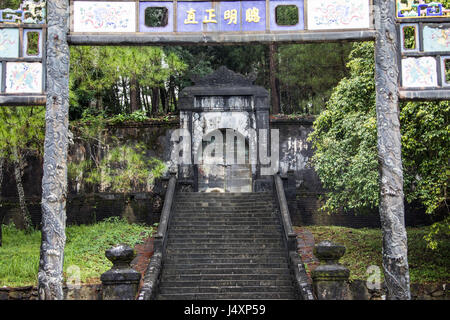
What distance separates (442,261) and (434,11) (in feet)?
21.9

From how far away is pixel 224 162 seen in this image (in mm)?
16891

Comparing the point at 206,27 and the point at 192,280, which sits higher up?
the point at 206,27

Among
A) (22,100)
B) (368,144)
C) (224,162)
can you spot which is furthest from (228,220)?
(22,100)

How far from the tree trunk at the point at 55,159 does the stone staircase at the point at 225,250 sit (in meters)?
3.78

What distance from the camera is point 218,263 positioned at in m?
11.1

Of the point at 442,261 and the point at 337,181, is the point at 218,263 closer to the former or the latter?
the point at 337,181

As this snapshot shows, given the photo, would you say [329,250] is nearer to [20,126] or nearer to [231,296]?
[231,296]

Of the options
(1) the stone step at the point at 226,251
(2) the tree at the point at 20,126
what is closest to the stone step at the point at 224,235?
(1) the stone step at the point at 226,251

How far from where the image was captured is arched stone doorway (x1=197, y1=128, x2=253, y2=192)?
16.8 meters

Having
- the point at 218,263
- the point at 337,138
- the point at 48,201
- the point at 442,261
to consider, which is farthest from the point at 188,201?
the point at 48,201

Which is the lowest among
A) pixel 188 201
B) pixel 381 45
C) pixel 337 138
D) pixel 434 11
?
pixel 188 201

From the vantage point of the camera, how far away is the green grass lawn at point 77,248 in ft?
35.2

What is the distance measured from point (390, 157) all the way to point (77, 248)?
8.55 meters

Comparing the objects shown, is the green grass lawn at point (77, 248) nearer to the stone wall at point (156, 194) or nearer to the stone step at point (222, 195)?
the stone wall at point (156, 194)
